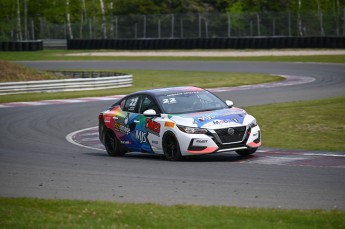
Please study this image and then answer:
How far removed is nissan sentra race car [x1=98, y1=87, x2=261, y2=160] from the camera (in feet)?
48.3

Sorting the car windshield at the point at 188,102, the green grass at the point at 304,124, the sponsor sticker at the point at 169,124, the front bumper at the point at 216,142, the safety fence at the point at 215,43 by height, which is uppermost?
the car windshield at the point at 188,102

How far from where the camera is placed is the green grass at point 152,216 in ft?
28.3

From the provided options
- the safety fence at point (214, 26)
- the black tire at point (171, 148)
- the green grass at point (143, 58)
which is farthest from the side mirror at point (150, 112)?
the safety fence at point (214, 26)

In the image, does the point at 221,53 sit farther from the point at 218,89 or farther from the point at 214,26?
the point at 218,89

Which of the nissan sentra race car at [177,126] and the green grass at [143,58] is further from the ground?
the nissan sentra race car at [177,126]

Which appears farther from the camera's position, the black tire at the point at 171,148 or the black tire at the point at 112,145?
the black tire at the point at 112,145

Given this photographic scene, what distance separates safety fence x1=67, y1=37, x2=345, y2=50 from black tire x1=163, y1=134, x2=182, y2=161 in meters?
40.8

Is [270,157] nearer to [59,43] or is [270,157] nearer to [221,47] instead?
[221,47]

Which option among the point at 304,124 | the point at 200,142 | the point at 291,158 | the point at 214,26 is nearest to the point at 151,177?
the point at 200,142

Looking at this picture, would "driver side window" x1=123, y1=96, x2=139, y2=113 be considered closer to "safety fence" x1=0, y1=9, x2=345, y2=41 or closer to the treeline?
"safety fence" x1=0, y1=9, x2=345, y2=41

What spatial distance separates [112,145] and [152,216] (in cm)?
765

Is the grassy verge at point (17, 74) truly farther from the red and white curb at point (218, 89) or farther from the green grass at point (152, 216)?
the green grass at point (152, 216)

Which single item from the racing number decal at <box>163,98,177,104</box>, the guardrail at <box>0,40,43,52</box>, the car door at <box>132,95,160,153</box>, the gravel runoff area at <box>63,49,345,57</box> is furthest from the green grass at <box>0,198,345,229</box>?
the guardrail at <box>0,40,43,52</box>

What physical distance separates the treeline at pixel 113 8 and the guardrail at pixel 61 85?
3868 centimetres
